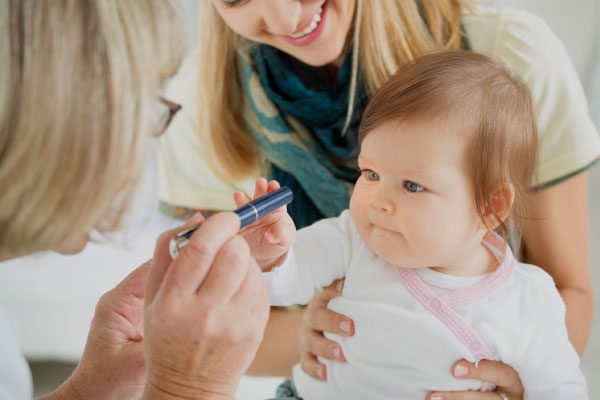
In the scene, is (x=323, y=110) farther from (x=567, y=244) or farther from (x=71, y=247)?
(x=71, y=247)

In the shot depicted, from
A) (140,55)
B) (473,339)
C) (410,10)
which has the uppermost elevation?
(140,55)

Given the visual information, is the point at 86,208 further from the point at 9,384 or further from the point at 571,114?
the point at 571,114

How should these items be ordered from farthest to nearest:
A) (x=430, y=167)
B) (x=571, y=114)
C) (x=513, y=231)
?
1. (x=571, y=114)
2. (x=513, y=231)
3. (x=430, y=167)

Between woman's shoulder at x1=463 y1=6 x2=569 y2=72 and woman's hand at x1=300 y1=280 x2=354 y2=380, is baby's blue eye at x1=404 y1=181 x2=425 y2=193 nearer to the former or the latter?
woman's hand at x1=300 y1=280 x2=354 y2=380

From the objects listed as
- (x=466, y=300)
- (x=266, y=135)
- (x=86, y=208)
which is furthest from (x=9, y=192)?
(x=266, y=135)

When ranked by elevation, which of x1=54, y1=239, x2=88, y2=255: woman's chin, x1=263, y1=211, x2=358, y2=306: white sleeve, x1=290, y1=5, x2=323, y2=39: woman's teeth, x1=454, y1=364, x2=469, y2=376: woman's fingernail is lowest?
x1=454, y1=364, x2=469, y2=376: woman's fingernail

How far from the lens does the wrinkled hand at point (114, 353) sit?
990 mm

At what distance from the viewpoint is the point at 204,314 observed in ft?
2.46

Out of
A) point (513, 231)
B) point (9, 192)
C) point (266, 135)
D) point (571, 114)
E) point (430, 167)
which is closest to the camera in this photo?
point (9, 192)

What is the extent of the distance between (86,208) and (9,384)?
371 millimetres

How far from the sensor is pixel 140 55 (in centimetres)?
81

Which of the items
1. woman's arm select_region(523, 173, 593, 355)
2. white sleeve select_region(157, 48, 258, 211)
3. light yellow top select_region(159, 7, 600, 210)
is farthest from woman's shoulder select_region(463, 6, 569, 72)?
white sleeve select_region(157, 48, 258, 211)

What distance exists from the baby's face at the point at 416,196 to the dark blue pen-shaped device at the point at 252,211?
0.53 feet

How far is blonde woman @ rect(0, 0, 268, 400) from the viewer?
744mm
